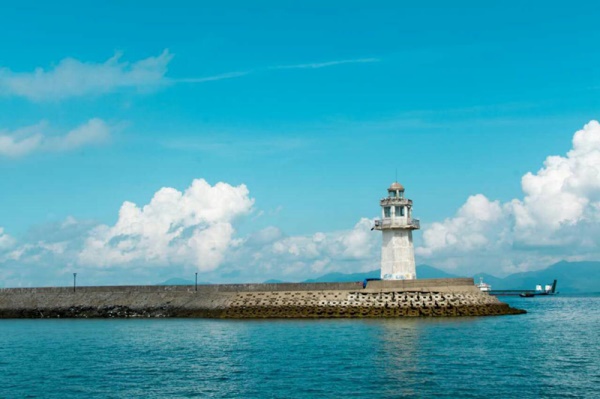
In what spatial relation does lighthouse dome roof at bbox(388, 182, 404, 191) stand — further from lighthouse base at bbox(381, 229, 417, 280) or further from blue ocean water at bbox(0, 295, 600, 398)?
blue ocean water at bbox(0, 295, 600, 398)

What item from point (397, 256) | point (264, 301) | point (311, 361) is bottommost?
point (311, 361)

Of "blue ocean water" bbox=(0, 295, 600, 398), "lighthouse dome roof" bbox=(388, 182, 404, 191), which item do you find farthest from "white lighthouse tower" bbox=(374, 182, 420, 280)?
"blue ocean water" bbox=(0, 295, 600, 398)

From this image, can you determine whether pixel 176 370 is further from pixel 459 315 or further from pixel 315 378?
pixel 459 315

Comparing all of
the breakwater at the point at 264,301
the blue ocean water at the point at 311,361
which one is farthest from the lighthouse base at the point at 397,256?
the blue ocean water at the point at 311,361

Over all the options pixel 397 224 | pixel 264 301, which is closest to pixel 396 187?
pixel 397 224

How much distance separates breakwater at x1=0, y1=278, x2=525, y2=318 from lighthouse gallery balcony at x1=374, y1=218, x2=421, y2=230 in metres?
5.64

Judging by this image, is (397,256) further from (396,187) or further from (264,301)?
(264,301)

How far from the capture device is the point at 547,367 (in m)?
32.6

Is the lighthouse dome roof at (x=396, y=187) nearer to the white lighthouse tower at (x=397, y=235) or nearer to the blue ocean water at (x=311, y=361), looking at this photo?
the white lighthouse tower at (x=397, y=235)

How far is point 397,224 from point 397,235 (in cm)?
108

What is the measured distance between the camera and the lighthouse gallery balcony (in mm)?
63438

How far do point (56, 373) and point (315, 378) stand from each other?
1295 cm

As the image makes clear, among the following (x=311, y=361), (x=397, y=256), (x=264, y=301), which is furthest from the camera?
(x=397, y=256)

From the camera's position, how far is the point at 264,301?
63125 mm
